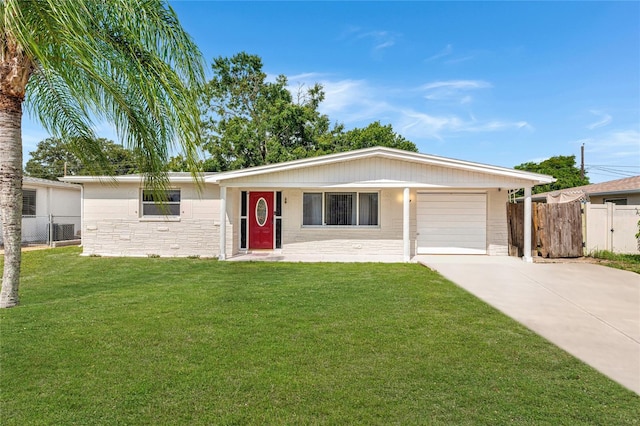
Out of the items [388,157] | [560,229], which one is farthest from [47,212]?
[560,229]

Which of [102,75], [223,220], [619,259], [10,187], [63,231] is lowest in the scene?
[619,259]

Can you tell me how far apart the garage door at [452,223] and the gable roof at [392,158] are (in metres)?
1.67

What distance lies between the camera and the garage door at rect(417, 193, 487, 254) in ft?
38.7

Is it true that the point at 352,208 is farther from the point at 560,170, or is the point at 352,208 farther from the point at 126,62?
the point at 560,170

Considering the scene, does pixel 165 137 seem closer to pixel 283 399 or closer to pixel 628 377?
pixel 283 399

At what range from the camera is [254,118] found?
2617 cm

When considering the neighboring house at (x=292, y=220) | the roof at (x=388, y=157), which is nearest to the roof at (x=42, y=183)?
the neighboring house at (x=292, y=220)

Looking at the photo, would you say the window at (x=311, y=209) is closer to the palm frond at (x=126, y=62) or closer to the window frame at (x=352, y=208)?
the window frame at (x=352, y=208)

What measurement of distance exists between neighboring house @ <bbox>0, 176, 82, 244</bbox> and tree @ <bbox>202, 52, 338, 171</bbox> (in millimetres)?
7973

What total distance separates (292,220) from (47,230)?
13.2 meters

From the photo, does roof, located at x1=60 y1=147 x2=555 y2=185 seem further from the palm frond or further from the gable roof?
the palm frond

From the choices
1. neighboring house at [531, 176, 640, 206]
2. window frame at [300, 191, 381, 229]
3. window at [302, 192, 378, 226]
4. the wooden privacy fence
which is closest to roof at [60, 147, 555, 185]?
the wooden privacy fence

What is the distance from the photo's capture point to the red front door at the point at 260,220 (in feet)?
40.2

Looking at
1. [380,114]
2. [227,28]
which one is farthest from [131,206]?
[380,114]
